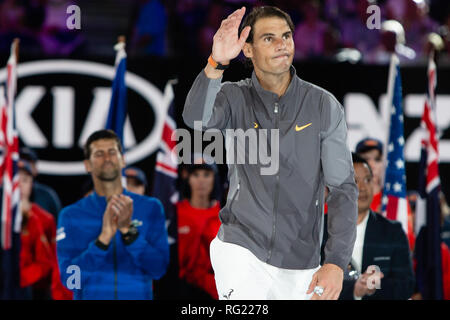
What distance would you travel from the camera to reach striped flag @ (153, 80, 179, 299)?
5.63m

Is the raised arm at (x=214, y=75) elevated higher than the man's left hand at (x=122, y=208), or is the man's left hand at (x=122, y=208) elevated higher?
the raised arm at (x=214, y=75)

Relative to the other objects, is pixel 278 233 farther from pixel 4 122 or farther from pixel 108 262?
pixel 4 122

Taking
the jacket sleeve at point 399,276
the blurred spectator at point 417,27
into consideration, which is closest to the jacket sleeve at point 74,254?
the jacket sleeve at point 399,276

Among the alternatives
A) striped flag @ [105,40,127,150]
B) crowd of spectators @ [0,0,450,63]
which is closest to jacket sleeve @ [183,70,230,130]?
striped flag @ [105,40,127,150]

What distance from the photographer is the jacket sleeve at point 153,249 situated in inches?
183

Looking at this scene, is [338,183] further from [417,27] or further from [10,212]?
[417,27]

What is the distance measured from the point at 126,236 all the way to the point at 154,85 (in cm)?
210

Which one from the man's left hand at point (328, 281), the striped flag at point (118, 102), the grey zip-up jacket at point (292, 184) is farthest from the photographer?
the striped flag at point (118, 102)

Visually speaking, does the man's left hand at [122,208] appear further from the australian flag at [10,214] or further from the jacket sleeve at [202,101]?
the jacket sleeve at [202,101]

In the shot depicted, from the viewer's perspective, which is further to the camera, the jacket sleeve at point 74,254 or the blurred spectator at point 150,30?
the blurred spectator at point 150,30

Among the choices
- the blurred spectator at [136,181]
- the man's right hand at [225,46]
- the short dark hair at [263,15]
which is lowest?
the blurred spectator at [136,181]

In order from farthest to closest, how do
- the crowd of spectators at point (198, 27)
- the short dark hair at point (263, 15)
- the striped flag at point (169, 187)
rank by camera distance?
1. the crowd of spectators at point (198, 27)
2. the striped flag at point (169, 187)
3. the short dark hair at point (263, 15)

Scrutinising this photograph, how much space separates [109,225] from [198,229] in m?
1.29
